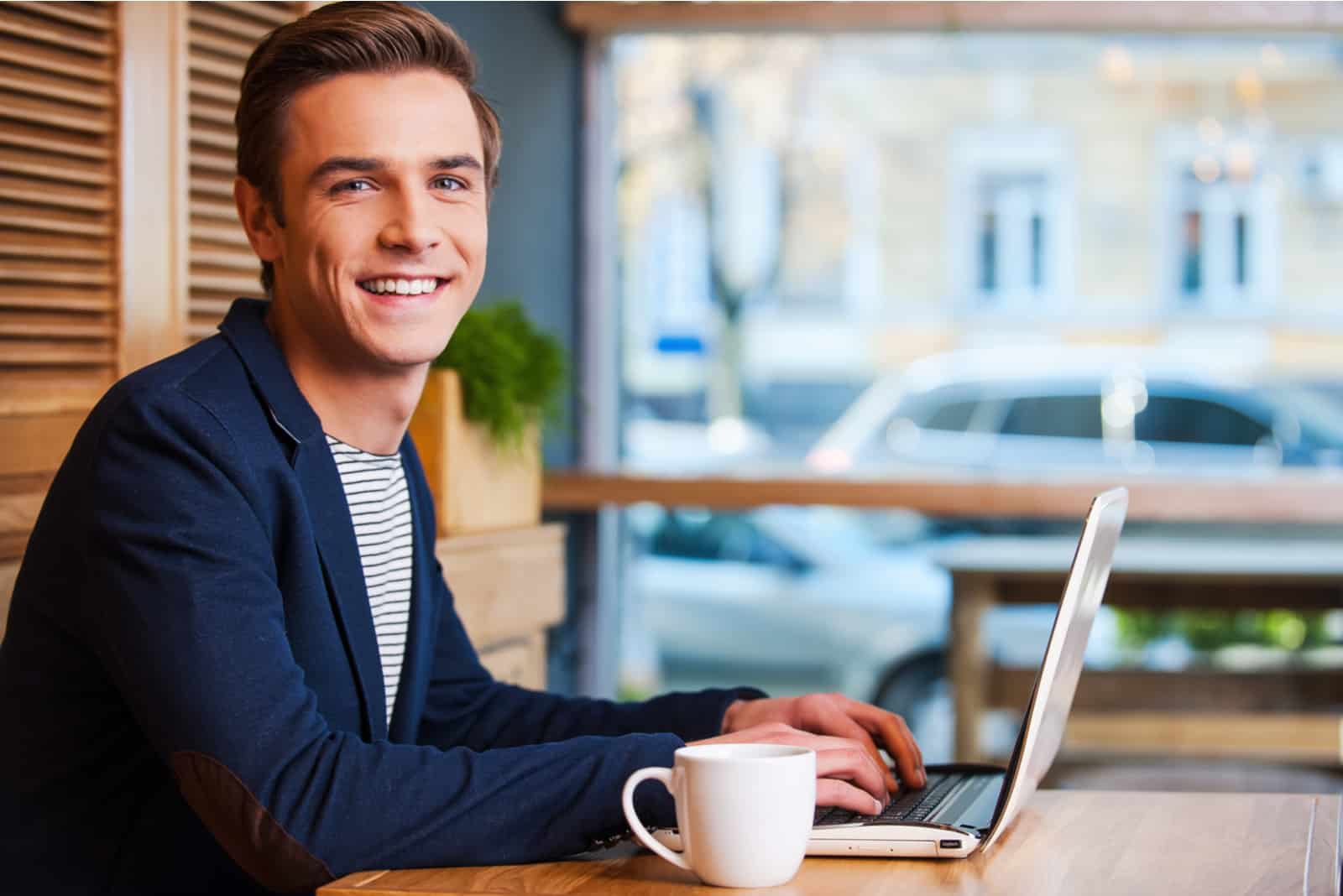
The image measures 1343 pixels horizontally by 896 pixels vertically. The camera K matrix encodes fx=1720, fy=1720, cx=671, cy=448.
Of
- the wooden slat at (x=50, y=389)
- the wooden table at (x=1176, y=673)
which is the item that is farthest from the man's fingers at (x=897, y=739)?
the wooden table at (x=1176, y=673)

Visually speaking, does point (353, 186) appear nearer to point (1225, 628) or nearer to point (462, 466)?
point (462, 466)

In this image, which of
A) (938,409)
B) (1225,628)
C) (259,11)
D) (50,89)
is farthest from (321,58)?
(1225,628)

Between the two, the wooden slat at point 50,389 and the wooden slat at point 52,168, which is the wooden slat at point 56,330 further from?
the wooden slat at point 52,168

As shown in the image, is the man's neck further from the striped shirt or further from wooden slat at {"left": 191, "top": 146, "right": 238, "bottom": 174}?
wooden slat at {"left": 191, "top": 146, "right": 238, "bottom": 174}

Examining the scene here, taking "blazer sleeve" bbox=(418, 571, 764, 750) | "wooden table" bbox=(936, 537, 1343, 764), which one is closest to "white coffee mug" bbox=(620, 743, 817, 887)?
"blazer sleeve" bbox=(418, 571, 764, 750)

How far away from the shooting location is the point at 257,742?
129 centimetres

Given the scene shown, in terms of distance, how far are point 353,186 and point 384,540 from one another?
344 mm

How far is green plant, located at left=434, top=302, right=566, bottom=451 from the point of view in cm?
293

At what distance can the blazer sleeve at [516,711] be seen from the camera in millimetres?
1724

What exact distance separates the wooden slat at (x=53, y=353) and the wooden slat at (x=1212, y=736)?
3124 mm

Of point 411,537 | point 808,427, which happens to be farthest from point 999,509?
point 411,537

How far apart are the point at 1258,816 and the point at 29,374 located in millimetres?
1536

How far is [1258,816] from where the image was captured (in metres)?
1.52

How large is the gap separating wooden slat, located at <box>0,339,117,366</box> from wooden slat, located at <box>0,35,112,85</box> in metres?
0.34
